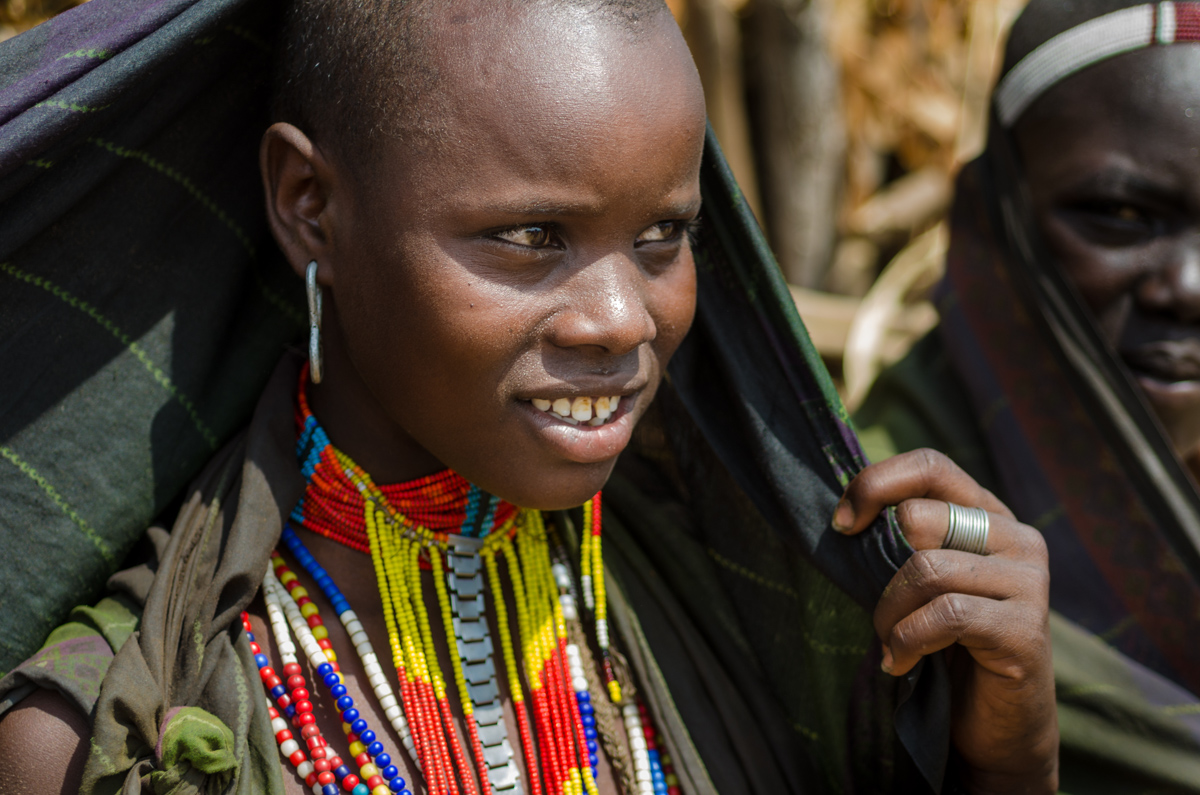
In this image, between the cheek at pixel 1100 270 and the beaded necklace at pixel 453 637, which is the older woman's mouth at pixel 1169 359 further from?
the beaded necklace at pixel 453 637

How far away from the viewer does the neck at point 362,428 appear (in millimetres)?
1482

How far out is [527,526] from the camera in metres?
1.61

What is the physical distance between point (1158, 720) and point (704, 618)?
2.71ft

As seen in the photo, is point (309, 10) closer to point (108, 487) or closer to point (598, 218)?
point (598, 218)

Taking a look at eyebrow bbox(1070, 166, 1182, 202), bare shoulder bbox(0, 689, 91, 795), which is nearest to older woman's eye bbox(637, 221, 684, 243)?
bare shoulder bbox(0, 689, 91, 795)

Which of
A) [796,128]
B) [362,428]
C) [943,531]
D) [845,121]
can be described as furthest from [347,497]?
[845,121]

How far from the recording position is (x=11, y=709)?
47.9 inches

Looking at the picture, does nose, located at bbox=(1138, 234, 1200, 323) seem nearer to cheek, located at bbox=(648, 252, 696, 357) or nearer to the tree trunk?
cheek, located at bbox=(648, 252, 696, 357)

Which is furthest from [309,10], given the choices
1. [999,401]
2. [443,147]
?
[999,401]

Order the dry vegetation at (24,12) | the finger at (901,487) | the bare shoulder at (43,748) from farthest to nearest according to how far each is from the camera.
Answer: the dry vegetation at (24,12)
the finger at (901,487)
the bare shoulder at (43,748)

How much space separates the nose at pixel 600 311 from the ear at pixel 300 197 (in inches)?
13.7

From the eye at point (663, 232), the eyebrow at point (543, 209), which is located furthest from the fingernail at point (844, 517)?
the eyebrow at point (543, 209)

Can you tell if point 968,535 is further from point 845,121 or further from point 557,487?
point 845,121

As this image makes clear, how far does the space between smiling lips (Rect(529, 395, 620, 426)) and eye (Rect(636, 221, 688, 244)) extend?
0.22 m
